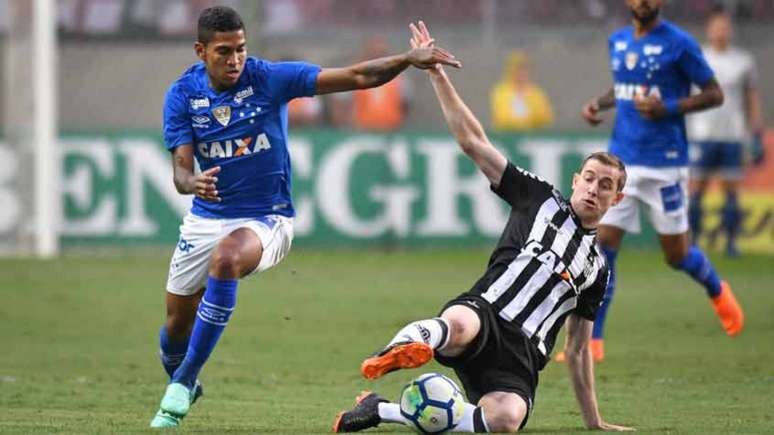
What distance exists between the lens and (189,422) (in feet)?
27.2

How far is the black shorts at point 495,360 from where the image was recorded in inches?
298

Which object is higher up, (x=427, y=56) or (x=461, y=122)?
→ (x=427, y=56)

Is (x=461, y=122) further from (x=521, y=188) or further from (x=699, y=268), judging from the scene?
(x=699, y=268)

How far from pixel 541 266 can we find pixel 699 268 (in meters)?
4.29

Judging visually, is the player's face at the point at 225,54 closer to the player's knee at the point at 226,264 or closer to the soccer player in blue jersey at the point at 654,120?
the player's knee at the point at 226,264

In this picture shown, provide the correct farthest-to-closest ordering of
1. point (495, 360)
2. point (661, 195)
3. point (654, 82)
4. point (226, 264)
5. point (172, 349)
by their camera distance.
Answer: point (661, 195)
point (654, 82)
point (172, 349)
point (226, 264)
point (495, 360)

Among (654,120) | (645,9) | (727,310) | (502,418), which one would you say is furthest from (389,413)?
(727,310)

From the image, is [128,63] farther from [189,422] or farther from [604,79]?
[189,422]

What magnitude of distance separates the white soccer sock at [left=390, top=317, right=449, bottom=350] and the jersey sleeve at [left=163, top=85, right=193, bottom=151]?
174cm

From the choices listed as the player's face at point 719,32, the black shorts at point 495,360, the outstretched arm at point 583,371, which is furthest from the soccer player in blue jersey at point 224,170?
the player's face at point 719,32

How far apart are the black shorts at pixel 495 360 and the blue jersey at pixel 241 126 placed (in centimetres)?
133

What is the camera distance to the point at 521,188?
790cm

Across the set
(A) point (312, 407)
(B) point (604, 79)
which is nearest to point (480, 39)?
(B) point (604, 79)

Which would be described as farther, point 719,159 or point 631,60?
point 719,159
